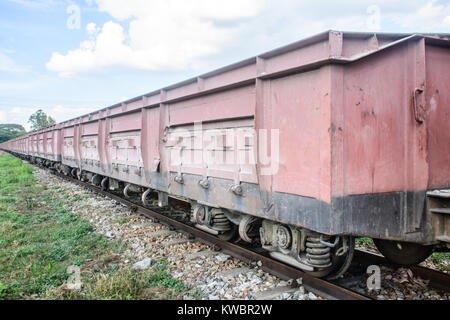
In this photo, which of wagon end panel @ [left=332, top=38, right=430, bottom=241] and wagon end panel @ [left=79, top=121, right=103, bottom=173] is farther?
wagon end panel @ [left=79, top=121, right=103, bottom=173]

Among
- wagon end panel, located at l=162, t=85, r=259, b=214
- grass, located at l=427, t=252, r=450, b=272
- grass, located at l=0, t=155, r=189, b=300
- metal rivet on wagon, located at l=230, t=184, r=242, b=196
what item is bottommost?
grass, located at l=427, t=252, r=450, b=272

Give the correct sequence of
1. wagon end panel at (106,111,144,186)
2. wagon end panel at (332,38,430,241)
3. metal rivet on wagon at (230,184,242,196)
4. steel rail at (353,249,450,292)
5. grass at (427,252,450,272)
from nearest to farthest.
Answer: wagon end panel at (332,38,430,241), steel rail at (353,249,450,292), metal rivet on wagon at (230,184,242,196), grass at (427,252,450,272), wagon end panel at (106,111,144,186)

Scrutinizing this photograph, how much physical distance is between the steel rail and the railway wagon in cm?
24

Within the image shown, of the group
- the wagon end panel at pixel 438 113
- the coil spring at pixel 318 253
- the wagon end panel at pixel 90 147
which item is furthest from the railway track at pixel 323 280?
the wagon end panel at pixel 90 147

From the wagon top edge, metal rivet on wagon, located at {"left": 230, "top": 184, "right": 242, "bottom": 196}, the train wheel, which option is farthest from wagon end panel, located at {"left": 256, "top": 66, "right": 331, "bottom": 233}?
the train wheel

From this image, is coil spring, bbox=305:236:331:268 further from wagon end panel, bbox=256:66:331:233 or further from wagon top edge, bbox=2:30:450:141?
wagon top edge, bbox=2:30:450:141

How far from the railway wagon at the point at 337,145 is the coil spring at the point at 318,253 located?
1cm

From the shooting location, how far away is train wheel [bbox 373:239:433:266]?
3.82 m

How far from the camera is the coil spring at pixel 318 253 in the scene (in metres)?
3.36

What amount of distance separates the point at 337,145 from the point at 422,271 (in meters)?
2.40

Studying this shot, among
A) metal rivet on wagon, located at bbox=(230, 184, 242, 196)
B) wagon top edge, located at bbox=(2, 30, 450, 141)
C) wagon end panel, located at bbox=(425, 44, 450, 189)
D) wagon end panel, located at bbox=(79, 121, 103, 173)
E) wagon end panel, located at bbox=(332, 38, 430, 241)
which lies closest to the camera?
wagon top edge, located at bbox=(2, 30, 450, 141)

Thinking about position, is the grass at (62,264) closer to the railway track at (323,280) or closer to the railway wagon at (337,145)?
the railway track at (323,280)

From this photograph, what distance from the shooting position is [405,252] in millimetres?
3918
